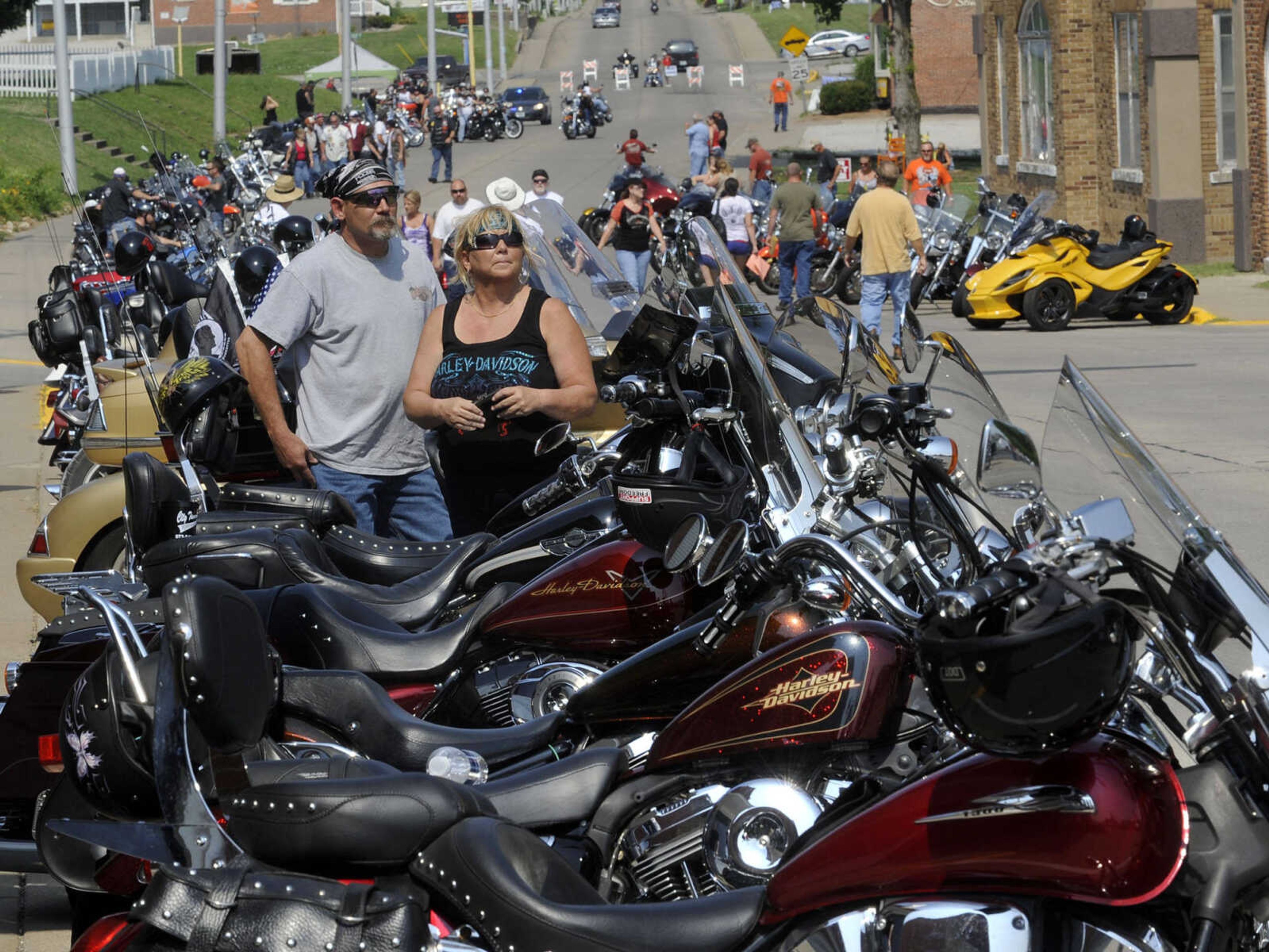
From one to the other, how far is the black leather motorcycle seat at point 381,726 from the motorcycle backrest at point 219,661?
547 millimetres

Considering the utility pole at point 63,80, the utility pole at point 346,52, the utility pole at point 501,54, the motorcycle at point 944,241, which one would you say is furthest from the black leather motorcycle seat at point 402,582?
the utility pole at point 501,54

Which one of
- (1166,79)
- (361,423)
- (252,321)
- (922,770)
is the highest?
(1166,79)

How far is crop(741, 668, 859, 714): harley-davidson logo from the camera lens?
2840 mm

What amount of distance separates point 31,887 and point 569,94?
56.8m

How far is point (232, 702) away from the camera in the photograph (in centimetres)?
289

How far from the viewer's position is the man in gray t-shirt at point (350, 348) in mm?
5719

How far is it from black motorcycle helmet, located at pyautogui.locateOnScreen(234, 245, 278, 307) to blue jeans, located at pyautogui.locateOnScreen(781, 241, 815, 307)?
1053 centimetres

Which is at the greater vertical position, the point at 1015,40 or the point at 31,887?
the point at 1015,40

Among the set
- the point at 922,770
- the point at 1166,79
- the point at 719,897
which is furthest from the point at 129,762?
the point at 1166,79

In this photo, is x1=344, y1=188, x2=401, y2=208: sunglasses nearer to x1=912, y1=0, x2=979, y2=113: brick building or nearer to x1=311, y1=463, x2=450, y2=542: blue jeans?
x1=311, y1=463, x2=450, y2=542: blue jeans

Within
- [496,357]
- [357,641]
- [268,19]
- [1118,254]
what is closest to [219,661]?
[357,641]

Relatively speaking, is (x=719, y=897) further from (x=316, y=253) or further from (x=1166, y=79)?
(x=1166, y=79)

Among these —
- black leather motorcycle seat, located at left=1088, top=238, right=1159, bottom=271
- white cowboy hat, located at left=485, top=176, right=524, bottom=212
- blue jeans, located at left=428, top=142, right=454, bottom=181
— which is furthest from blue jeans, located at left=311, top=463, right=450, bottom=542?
blue jeans, located at left=428, top=142, right=454, bottom=181

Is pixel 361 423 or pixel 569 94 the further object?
pixel 569 94
